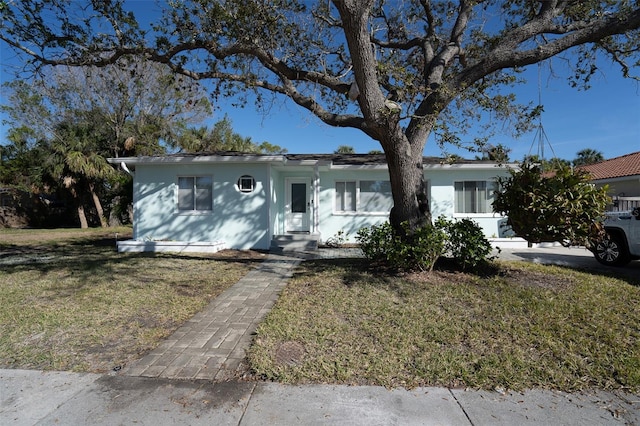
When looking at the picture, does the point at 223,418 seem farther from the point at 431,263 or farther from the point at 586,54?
the point at 586,54

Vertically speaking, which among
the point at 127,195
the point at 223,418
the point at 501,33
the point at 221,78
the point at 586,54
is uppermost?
the point at 501,33

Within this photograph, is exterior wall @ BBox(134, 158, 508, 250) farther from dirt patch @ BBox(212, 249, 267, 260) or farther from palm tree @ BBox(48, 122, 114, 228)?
palm tree @ BBox(48, 122, 114, 228)

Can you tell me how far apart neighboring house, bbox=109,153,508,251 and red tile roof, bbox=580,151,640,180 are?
7.06 metres

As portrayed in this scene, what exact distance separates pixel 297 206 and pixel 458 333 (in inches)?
386

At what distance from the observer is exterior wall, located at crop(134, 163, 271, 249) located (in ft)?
38.2

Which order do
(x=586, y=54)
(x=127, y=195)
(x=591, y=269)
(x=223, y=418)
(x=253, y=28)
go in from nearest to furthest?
1. (x=223, y=418)
2. (x=253, y=28)
3. (x=591, y=269)
4. (x=586, y=54)
5. (x=127, y=195)

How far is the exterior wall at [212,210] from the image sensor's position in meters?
11.6

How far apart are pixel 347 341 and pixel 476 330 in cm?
154

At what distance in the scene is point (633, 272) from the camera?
724 cm

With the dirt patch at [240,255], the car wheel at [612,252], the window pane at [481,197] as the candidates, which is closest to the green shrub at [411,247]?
the dirt patch at [240,255]

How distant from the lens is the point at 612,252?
320 inches

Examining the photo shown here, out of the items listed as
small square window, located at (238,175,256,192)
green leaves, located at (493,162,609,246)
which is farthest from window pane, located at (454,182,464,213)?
small square window, located at (238,175,256,192)

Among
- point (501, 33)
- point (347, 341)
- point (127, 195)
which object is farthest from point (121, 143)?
point (347, 341)

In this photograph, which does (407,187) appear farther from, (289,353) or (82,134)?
(82,134)
